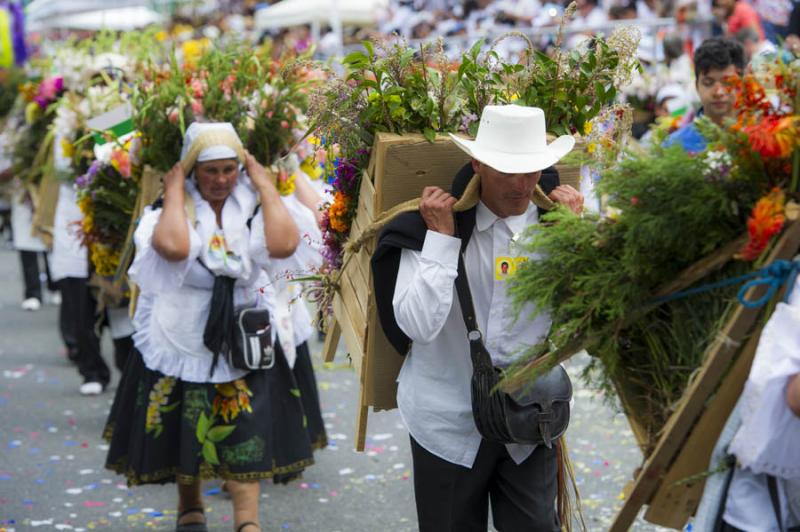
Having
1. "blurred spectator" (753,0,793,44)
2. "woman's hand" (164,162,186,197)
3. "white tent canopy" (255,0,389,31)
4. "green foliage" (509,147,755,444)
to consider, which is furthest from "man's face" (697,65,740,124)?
"white tent canopy" (255,0,389,31)

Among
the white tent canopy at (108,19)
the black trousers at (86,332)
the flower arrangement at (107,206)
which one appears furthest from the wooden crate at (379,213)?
the white tent canopy at (108,19)

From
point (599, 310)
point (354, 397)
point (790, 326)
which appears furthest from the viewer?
point (354, 397)

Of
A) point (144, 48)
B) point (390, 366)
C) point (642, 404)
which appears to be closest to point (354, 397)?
point (144, 48)

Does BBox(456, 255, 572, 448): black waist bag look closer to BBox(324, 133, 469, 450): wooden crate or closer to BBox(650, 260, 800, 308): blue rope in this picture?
BBox(324, 133, 469, 450): wooden crate

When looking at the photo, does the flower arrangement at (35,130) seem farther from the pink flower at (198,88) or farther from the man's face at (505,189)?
the man's face at (505,189)

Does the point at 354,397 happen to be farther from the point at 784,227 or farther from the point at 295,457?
the point at 784,227

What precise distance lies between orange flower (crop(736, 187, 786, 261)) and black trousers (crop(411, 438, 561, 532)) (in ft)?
4.66

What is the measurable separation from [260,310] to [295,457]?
760 mm

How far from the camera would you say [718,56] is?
19.9 feet

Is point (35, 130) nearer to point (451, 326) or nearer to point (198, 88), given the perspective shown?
point (198, 88)

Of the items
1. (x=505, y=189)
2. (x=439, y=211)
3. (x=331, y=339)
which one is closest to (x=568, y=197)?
(x=505, y=189)

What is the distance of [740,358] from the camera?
9.18 feet

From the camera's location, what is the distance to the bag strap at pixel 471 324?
3752mm

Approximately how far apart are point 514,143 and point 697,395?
112cm
